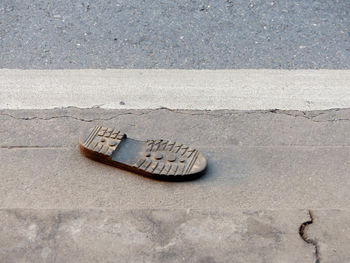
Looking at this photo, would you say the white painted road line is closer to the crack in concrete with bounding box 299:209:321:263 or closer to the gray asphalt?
the gray asphalt

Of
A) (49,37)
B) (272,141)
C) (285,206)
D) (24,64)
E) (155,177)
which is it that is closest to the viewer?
(285,206)

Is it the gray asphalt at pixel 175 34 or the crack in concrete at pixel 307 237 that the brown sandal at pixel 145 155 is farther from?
the gray asphalt at pixel 175 34

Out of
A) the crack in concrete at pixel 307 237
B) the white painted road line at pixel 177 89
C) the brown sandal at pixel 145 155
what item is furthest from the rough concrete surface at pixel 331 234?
the white painted road line at pixel 177 89

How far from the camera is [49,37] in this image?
12.1 feet

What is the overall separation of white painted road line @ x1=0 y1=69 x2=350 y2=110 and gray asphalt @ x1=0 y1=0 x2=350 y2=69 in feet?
0.37

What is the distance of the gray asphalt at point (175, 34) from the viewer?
3459mm

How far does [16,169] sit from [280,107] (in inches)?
62.0

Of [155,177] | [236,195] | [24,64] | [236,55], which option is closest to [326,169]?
[236,195]

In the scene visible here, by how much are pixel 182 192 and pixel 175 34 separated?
172 centimetres

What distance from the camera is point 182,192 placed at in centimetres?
236

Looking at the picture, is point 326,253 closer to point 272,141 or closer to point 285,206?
point 285,206

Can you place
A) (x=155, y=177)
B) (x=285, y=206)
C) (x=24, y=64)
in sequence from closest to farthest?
(x=285, y=206), (x=155, y=177), (x=24, y=64)

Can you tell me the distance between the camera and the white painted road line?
3014 millimetres

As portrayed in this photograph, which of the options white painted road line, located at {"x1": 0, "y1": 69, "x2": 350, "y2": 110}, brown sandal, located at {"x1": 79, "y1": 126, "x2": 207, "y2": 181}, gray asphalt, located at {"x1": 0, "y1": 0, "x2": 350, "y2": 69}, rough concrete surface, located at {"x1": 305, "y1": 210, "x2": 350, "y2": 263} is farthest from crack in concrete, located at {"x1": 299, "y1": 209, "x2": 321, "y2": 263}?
gray asphalt, located at {"x1": 0, "y1": 0, "x2": 350, "y2": 69}
